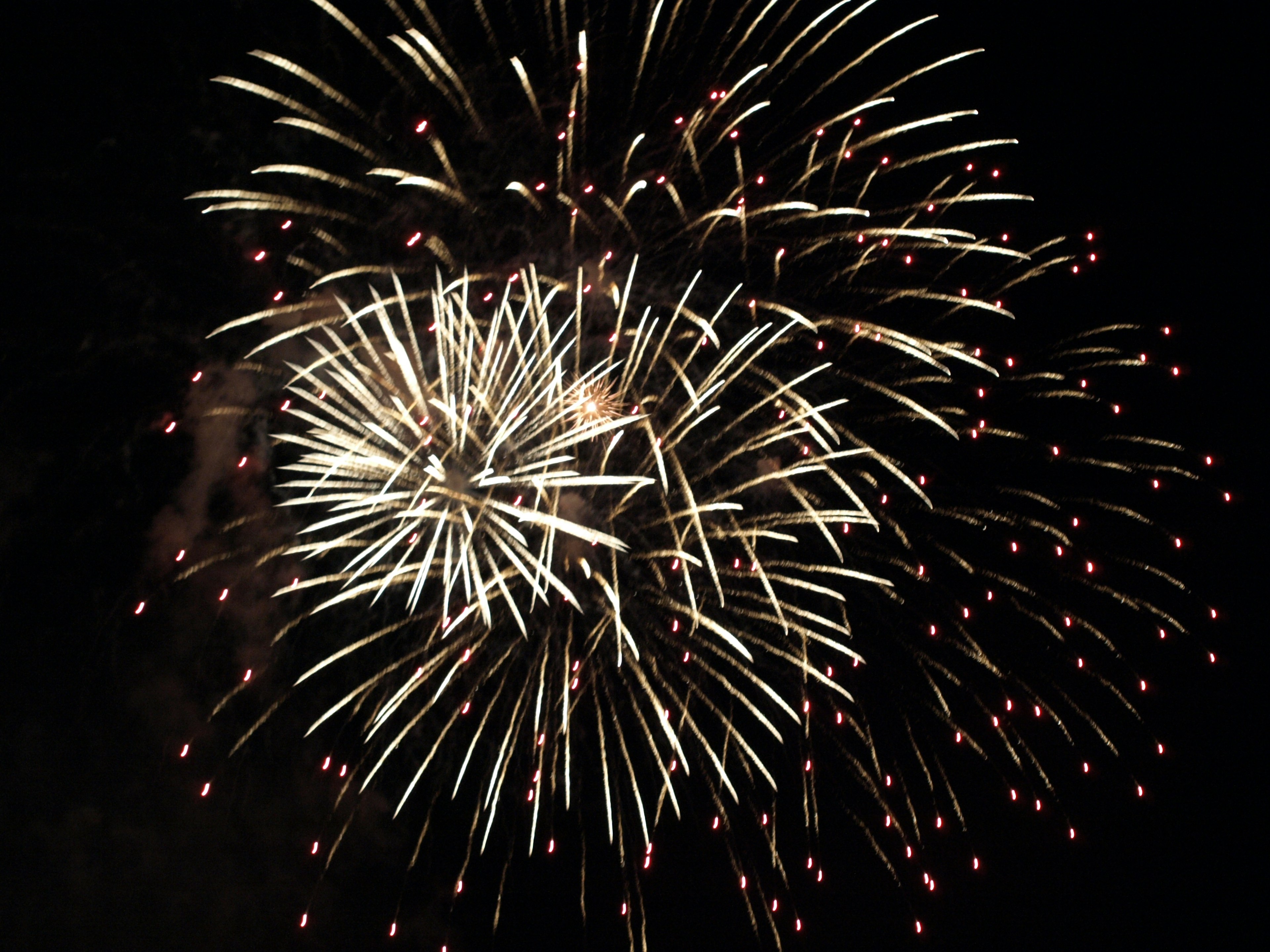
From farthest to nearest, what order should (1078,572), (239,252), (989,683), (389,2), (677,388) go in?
(989,683) → (1078,572) → (239,252) → (677,388) → (389,2)

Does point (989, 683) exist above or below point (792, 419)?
below

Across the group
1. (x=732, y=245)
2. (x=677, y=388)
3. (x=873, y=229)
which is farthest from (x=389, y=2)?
(x=873, y=229)

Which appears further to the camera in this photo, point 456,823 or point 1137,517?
point 456,823

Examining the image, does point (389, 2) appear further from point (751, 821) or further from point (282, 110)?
point (751, 821)

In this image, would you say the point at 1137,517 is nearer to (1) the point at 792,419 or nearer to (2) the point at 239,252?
(1) the point at 792,419

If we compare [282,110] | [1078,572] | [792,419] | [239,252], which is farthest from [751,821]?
[282,110]

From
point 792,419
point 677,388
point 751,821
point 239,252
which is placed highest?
point 239,252


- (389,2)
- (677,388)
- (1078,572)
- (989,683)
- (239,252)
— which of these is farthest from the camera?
(989,683)
